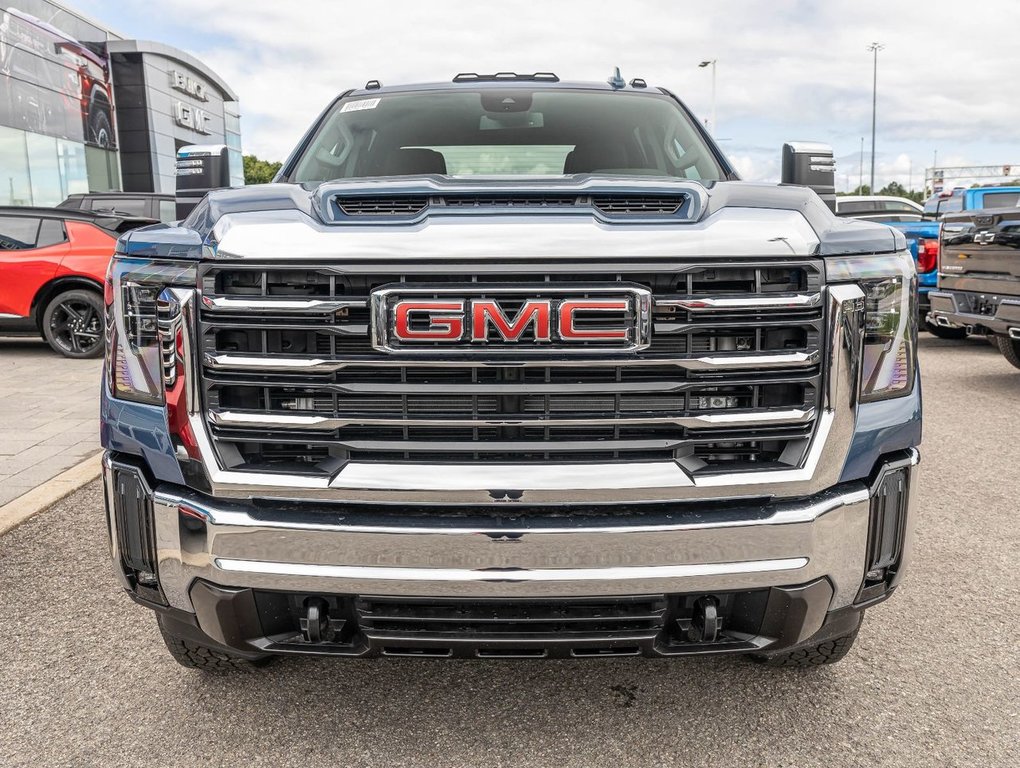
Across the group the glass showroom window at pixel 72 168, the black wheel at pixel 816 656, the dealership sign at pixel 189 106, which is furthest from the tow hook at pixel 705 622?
the dealership sign at pixel 189 106

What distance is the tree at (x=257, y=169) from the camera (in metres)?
71.2

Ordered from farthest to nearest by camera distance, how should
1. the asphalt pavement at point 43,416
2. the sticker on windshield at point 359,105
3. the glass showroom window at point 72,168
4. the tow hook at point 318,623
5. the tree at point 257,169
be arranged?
the tree at point 257,169, the glass showroom window at point 72,168, the asphalt pavement at point 43,416, the sticker on windshield at point 359,105, the tow hook at point 318,623

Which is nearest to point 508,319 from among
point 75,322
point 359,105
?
point 359,105

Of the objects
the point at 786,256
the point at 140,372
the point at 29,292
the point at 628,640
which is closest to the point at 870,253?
the point at 786,256

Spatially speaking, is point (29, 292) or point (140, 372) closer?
point (140, 372)

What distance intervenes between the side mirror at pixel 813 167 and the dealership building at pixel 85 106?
19385 millimetres

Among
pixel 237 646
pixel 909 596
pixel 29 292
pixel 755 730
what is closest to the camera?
pixel 237 646

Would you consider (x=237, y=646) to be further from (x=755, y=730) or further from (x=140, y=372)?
(x=755, y=730)

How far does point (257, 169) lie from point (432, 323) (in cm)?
7922

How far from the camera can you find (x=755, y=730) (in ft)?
8.51

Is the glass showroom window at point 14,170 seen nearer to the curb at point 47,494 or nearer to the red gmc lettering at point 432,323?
the curb at point 47,494

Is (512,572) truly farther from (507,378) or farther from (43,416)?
(43,416)

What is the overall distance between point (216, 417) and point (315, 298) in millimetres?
377

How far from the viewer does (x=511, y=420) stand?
2.16 m
